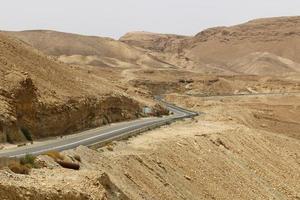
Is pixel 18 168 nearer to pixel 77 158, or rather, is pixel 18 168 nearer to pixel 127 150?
pixel 77 158

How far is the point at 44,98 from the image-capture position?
38000 millimetres

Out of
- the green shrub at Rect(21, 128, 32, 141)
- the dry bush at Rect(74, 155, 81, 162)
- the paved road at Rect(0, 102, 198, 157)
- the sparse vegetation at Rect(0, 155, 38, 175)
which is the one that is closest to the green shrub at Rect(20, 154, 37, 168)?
the sparse vegetation at Rect(0, 155, 38, 175)

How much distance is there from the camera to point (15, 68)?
123 ft

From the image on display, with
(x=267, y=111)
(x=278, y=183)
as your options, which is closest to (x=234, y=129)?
(x=278, y=183)

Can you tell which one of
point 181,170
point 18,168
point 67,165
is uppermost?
point 18,168

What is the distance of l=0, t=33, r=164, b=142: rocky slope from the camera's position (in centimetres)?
3381

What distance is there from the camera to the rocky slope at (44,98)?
111ft

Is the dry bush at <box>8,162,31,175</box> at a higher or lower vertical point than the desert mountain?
higher

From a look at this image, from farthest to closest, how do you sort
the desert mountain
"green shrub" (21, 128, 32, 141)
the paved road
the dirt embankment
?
1. the desert mountain
2. "green shrub" (21, 128, 32, 141)
3. the paved road
4. the dirt embankment

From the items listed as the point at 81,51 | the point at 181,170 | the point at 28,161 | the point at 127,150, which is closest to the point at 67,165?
the point at 28,161

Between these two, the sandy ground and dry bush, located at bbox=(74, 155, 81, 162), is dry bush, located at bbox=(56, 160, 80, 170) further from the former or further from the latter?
dry bush, located at bbox=(74, 155, 81, 162)

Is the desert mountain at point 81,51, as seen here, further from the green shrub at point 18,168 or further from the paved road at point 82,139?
the green shrub at point 18,168

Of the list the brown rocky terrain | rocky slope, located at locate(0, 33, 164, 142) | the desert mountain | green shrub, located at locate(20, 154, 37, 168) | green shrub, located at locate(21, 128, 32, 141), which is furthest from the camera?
the desert mountain

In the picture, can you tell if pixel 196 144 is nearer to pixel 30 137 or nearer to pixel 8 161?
pixel 30 137
